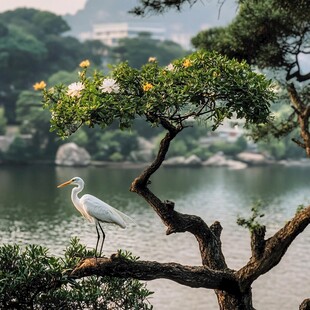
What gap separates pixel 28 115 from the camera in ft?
149

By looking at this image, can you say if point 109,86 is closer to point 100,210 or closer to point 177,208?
point 100,210

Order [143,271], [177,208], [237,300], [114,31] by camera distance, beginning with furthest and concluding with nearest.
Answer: [114,31]
[177,208]
[237,300]
[143,271]

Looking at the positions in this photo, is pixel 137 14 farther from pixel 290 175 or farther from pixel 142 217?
pixel 290 175

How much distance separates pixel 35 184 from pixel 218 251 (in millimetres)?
26316

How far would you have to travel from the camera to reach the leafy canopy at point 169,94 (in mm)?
7062

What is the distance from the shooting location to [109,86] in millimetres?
7211

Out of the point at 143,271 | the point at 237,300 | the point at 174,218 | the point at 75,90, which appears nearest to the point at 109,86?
the point at 75,90

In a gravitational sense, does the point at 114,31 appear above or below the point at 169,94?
above

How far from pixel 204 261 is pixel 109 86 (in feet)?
7.27

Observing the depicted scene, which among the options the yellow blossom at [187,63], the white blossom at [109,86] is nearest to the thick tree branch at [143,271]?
the white blossom at [109,86]

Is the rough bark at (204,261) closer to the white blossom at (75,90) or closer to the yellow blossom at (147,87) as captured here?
the yellow blossom at (147,87)

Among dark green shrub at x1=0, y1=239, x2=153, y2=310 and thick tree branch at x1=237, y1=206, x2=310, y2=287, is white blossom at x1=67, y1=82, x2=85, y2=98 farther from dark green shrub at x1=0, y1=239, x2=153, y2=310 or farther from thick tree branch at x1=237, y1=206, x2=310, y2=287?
thick tree branch at x1=237, y1=206, x2=310, y2=287

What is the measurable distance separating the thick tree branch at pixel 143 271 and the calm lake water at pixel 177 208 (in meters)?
3.11

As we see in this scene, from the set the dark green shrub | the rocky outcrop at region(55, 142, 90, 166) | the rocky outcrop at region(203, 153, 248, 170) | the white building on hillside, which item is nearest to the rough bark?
the dark green shrub
